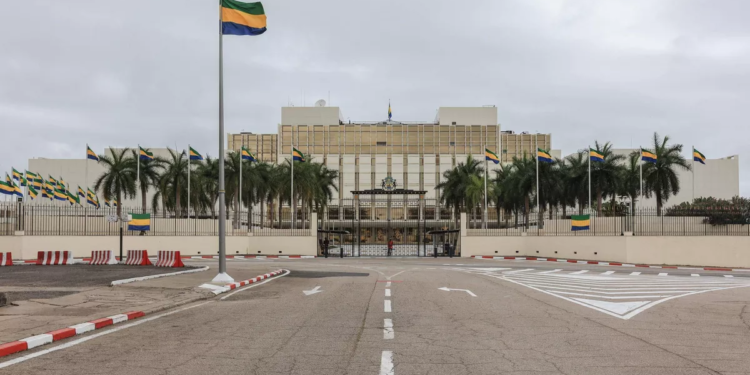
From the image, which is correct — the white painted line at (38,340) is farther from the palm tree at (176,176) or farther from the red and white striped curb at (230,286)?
the palm tree at (176,176)

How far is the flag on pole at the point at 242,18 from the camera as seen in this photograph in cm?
2086

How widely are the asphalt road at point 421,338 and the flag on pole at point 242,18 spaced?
9240mm

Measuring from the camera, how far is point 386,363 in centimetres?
752

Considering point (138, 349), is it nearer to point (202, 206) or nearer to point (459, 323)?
point (459, 323)

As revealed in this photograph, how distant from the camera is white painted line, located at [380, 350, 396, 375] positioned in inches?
276

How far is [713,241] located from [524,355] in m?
36.6

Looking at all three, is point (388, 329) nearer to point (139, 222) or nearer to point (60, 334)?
point (60, 334)

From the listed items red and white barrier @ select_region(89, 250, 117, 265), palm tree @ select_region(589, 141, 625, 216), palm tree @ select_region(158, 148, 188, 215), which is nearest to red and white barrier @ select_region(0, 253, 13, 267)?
red and white barrier @ select_region(89, 250, 117, 265)

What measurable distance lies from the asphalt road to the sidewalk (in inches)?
30.5

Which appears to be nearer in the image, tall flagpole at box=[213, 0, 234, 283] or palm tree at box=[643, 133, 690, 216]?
tall flagpole at box=[213, 0, 234, 283]

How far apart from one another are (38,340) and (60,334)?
1.96 feet

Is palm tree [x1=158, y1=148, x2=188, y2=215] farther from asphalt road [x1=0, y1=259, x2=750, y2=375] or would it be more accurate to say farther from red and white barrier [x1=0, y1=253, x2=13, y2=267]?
asphalt road [x1=0, y1=259, x2=750, y2=375]

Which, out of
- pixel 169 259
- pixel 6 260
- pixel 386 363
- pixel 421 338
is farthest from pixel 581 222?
pixel 386 363

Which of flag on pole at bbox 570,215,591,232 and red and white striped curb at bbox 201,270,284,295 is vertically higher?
flag on pole at bbox 570,215,591,232
